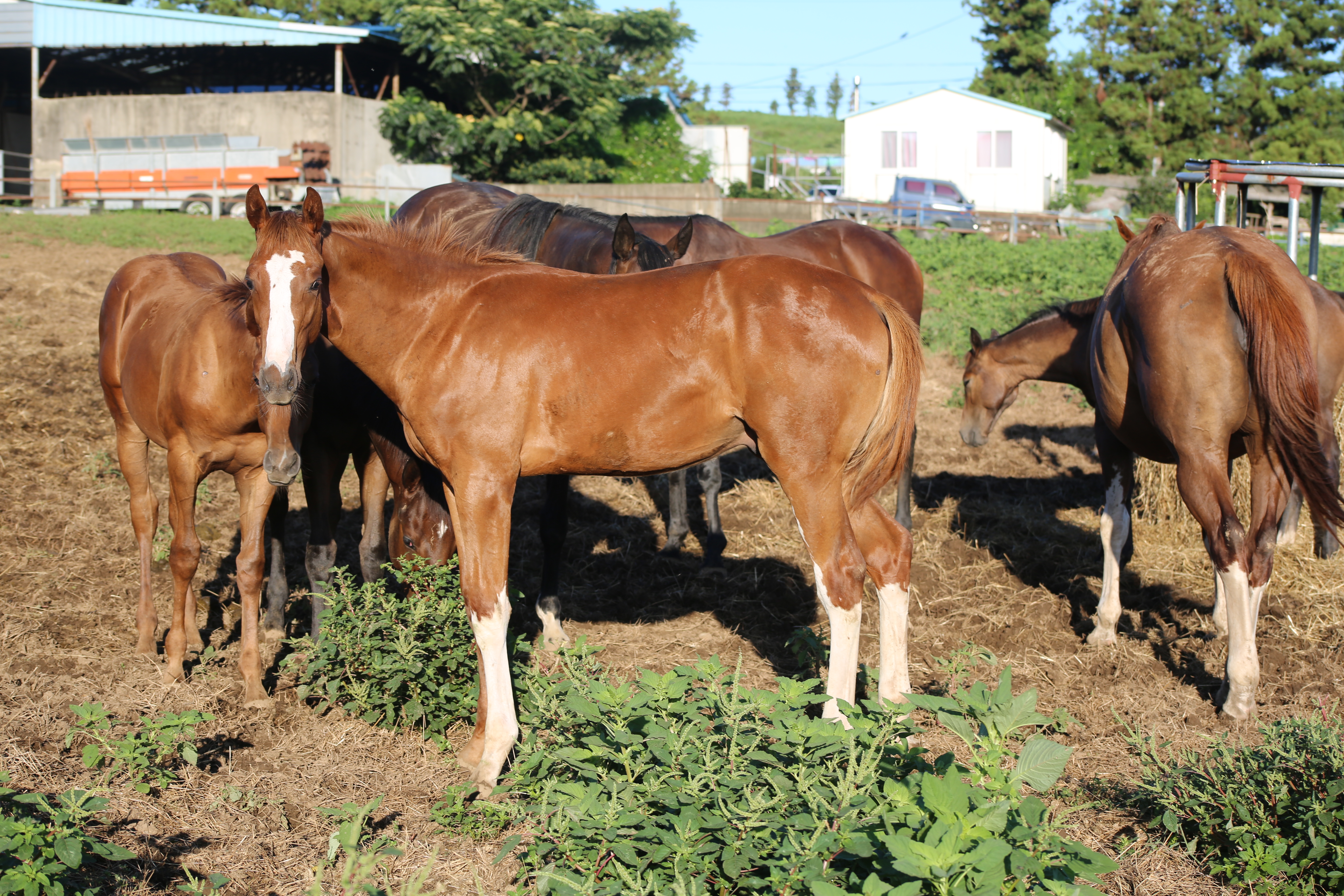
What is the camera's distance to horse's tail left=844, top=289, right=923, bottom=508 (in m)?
3.91

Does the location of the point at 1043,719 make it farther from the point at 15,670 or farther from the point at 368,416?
the point at 15,670

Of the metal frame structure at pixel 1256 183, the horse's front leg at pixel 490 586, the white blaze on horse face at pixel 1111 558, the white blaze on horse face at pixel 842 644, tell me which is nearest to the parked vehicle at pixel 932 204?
the metal frame structure at pixel 1256 183

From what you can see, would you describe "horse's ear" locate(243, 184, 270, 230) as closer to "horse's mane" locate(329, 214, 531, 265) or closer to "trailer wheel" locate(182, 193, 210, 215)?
"horse's mane" locate(329, 214, 531, 265)

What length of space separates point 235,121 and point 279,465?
28643 millimetres

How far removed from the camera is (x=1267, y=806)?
3162mm

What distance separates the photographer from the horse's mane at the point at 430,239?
157 inches

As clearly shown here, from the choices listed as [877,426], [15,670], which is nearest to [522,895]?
[877,426]

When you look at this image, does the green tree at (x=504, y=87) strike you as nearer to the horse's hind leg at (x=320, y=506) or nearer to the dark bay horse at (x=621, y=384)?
the horse's hind leg at (x=320, y=506)

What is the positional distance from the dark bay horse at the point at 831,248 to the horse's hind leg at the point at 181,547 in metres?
3.92

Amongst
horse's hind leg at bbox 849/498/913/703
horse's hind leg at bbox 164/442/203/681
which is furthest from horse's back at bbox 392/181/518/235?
horse's hind leg at bbox 849/498/913/703

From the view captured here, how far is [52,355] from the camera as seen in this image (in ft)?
29.4

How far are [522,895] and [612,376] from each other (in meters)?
1.86

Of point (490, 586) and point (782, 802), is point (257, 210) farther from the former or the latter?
point (782, 802)

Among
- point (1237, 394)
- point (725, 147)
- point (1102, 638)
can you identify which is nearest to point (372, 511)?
point (1102, 638)
